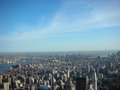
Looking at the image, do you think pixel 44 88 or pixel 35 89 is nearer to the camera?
pixel 44 88

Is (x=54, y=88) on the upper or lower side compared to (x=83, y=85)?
lower

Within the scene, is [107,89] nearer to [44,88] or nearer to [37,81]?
[44,88]

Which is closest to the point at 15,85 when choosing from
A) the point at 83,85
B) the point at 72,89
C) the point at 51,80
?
the point at 51,80

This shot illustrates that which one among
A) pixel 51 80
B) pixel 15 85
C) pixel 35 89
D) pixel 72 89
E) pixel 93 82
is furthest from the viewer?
pixel 51 80

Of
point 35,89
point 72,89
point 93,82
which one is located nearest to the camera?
point 72,89

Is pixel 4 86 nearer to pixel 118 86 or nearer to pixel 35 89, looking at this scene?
pixel 35 89

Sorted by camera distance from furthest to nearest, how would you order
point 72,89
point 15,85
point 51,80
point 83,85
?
1. point 51,80
2. point 15,85
3. point 72,89
4. point 83,85

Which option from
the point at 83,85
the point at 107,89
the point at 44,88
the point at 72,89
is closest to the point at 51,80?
the point at 44,88

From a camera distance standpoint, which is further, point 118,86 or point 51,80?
point 51,80

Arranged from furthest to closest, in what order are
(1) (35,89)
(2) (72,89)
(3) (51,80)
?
(3) (51,80)
(1) (35,89)
(2) (72,89)
